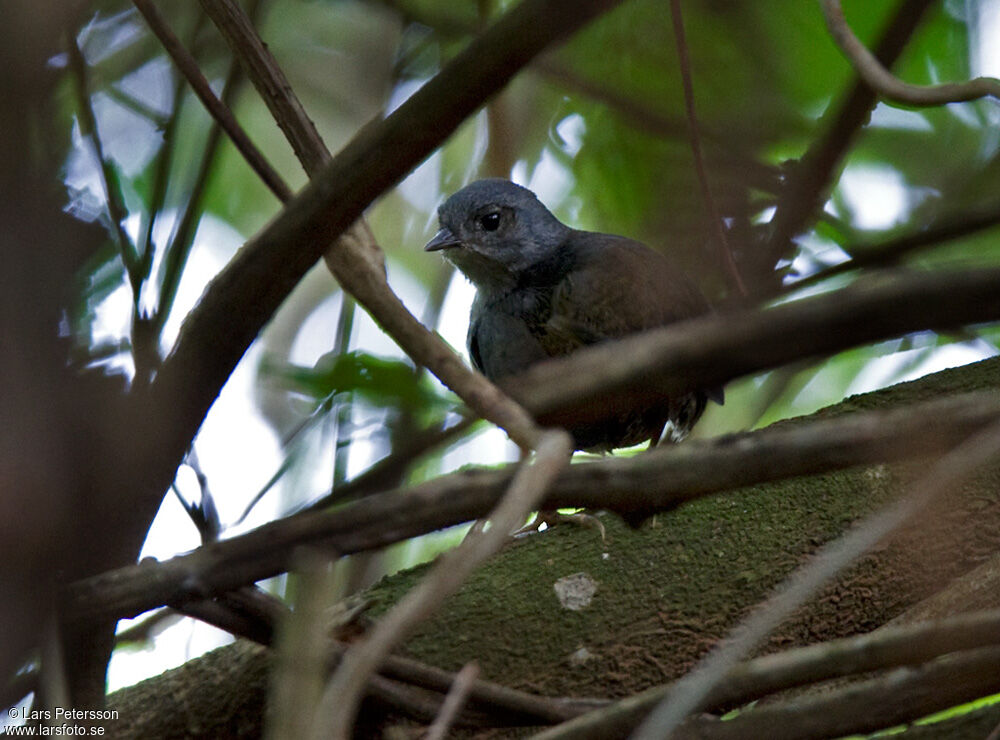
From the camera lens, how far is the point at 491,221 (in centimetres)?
441

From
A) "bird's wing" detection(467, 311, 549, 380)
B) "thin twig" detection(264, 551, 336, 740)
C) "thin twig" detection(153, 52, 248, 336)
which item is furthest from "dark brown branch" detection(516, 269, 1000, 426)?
"bird's wing" detection(467, 311, 549, 380)

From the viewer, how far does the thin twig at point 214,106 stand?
2.26 metres

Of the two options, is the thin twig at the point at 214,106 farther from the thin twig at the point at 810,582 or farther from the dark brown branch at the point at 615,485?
the thin twig at the point at 810,582

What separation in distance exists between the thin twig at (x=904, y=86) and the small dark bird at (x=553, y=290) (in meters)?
1.23

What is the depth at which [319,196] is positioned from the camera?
1.69 metres

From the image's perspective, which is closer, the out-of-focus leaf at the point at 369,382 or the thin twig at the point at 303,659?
the thin twig at the point at 303,659

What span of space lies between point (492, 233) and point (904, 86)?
2431 millimetres

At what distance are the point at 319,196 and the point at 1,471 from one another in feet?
1.94

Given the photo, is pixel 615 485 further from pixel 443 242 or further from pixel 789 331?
pixel 443 242

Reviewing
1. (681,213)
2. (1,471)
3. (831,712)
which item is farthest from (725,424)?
(1,471)

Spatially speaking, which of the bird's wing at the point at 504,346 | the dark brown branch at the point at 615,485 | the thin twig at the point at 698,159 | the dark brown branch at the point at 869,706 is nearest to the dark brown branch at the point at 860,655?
the dark brown branch at the point at 869,706

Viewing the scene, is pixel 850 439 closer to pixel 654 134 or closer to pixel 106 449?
pixel 106 449

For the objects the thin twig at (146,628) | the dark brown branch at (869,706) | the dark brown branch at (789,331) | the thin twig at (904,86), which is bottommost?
the dark brown branch at (869,706)

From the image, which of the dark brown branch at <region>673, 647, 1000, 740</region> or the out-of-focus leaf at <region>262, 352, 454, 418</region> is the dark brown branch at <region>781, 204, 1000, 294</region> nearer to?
the out-of-focus leaf at <region>262, 352, 454, 418</region>
